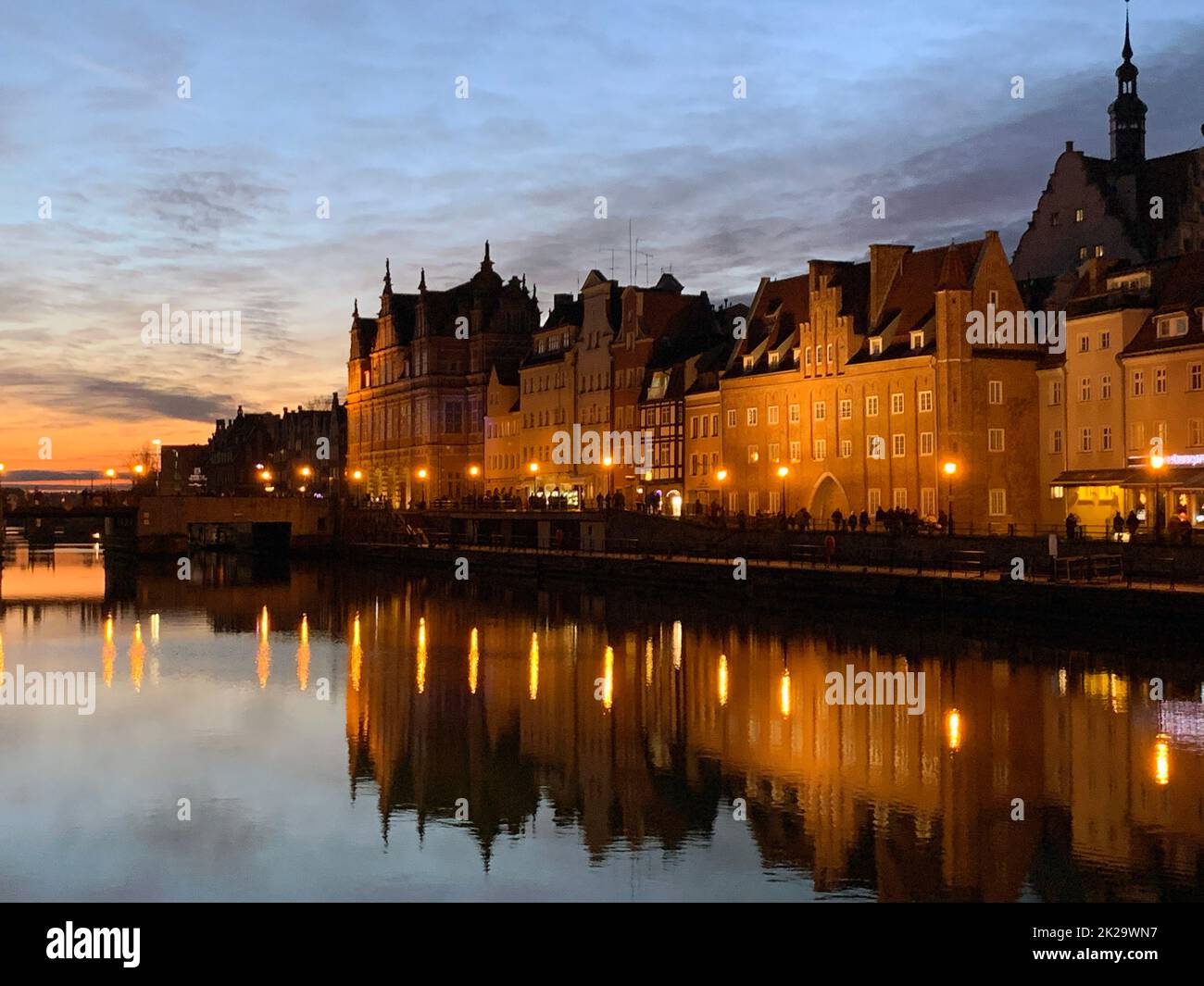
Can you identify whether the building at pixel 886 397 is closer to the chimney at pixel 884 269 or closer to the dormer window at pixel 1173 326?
the chimney at pixel 884 269

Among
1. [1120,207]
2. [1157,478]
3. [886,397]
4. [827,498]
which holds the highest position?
[1120,207]

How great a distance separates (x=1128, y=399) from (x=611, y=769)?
1634 inches

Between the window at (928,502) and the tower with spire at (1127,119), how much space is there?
2874 cm

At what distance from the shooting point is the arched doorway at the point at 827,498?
79688mm

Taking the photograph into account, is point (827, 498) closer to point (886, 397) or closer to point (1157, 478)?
point (886, 397)

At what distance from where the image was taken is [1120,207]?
8562 centimetres

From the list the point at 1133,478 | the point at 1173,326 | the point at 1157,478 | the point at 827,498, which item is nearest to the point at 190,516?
the point at 827,498

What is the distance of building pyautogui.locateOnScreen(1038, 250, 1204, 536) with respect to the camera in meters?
62.0

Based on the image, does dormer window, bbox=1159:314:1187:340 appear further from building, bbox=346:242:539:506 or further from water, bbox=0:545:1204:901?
building, bbox=346:242:539:506

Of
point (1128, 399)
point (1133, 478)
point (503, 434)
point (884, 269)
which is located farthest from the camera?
point (503, 434)

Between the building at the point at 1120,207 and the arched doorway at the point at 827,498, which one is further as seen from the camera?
the building at the point at 1120,207

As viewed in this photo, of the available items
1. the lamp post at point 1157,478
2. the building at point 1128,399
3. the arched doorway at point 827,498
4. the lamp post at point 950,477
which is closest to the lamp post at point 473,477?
the arched doorway at point 827,498
